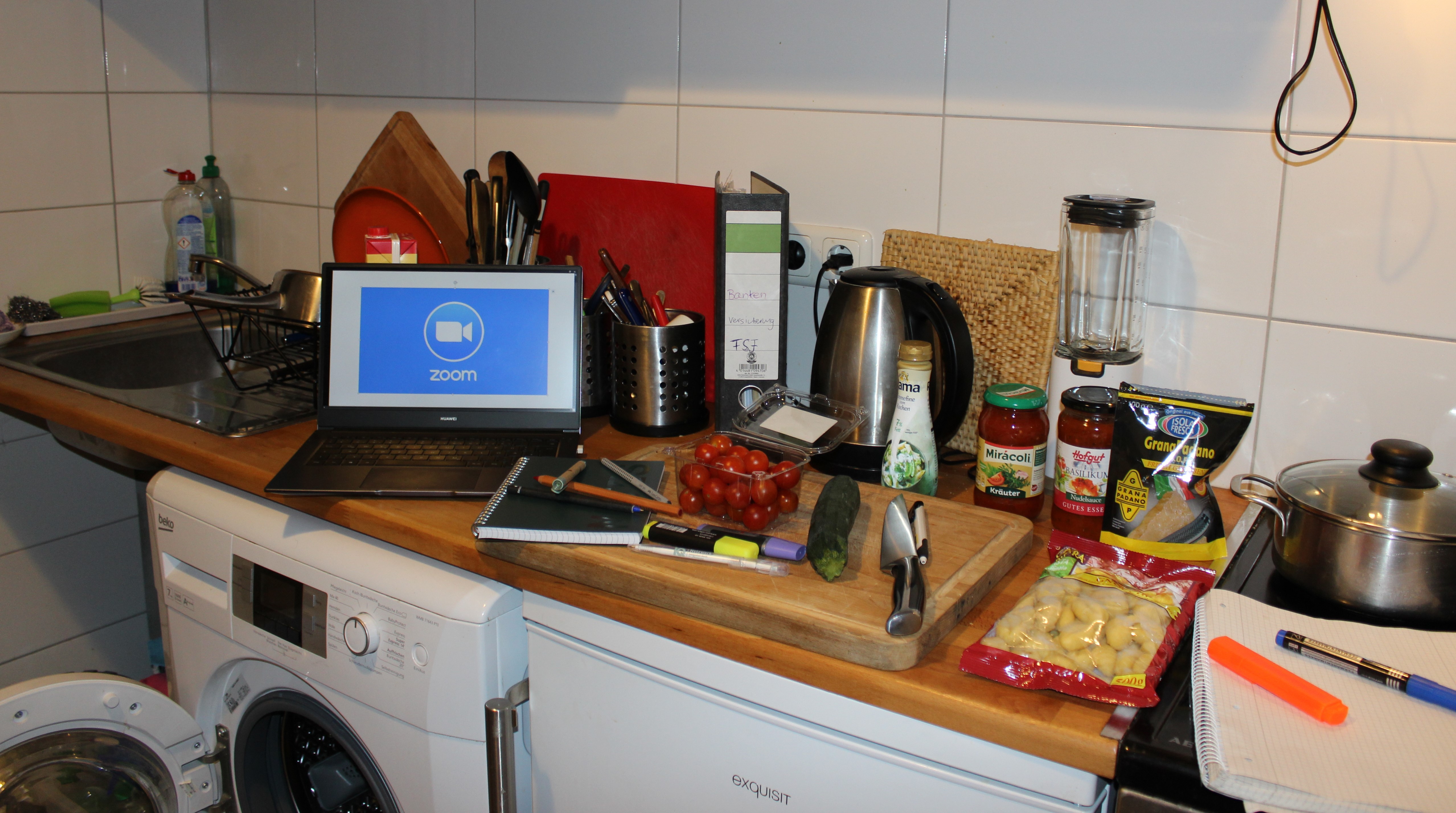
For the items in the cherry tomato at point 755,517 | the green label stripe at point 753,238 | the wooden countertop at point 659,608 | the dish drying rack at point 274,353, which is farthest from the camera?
the dish drying rack at point 274,353

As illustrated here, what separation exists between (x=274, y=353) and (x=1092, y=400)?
125 cm

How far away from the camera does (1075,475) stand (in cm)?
106

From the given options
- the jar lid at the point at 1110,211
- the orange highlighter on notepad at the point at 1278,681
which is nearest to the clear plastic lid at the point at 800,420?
the jar lid at the point at 1110,211

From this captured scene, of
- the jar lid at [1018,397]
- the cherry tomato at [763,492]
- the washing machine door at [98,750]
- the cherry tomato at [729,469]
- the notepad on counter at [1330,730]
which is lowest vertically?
the washing machine door at [98,750]

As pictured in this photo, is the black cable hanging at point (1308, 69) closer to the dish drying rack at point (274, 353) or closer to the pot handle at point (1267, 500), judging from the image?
the pot handle at point (1267, 500)

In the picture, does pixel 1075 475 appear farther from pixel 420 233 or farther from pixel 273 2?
pixel 273 2

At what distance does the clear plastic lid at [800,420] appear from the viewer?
3.69 ft

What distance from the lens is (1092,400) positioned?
1.05m

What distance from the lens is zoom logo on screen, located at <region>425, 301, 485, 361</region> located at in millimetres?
1283

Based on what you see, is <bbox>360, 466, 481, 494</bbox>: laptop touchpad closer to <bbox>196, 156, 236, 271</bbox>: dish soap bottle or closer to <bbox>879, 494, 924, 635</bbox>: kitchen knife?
<bbox>879, 494, 924, 635</bbox>: kitchen knife

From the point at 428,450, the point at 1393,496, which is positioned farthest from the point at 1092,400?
the point at 428,450

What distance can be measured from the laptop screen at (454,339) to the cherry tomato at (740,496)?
0.34 m

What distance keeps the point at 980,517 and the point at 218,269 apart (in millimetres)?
1796

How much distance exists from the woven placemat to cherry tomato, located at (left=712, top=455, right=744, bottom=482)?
381 millimetres
